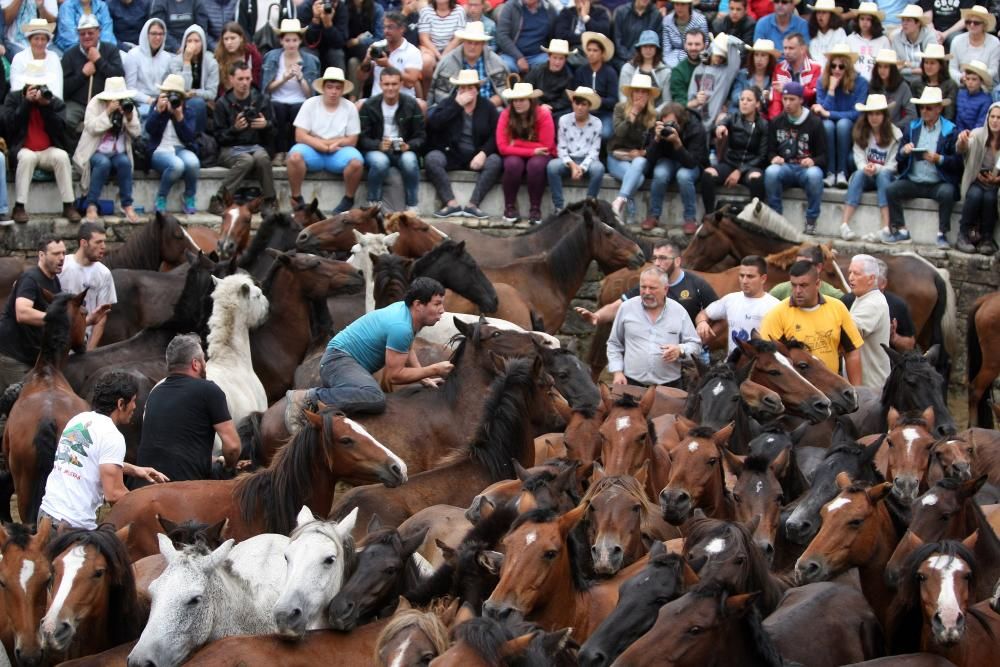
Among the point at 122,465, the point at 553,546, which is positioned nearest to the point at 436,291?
the point at 122,465

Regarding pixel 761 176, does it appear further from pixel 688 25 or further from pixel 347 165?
pixel 347 165

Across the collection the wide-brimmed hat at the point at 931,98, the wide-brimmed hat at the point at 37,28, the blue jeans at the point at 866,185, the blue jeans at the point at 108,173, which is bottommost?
the blue jeans at the point at 866,185

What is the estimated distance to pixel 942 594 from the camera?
6.81 meters

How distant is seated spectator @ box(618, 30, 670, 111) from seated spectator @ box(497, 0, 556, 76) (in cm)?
115

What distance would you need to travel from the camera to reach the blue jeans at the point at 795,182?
16.8 m

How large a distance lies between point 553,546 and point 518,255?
9279 mm

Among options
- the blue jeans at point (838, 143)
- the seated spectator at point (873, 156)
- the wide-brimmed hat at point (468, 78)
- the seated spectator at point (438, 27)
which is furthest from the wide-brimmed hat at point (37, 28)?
the seated spectator at point (873, 156)

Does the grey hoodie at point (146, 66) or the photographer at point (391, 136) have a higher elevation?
the grey hoodie at point (146, 66)

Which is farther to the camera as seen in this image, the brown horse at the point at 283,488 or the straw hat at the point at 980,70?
the straw hat at the point at 980,70

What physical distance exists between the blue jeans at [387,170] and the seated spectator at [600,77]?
2037mm

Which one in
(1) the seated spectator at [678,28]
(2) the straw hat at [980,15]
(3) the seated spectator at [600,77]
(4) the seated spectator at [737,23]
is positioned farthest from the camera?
(4) the seated spectator at [737,23]

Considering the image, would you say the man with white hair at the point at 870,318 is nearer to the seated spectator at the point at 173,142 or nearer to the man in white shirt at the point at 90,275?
the man in white shirt at the point at 90,275

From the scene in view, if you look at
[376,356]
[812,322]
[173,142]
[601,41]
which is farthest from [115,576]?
[601,41]

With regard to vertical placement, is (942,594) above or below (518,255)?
above
